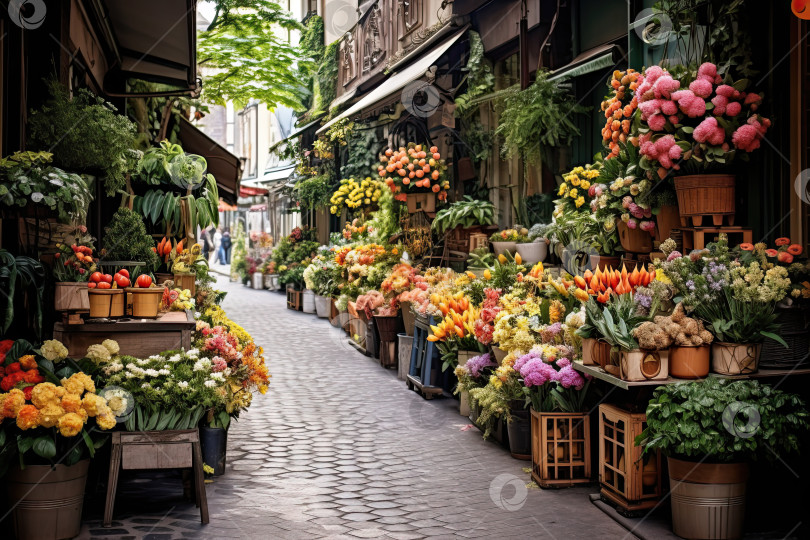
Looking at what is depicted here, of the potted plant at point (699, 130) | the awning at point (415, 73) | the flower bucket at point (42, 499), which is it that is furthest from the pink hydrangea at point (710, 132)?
the awning at point (415, 73)

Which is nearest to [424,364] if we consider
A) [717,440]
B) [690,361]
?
[690,361]

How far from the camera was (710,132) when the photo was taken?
6.02 meters

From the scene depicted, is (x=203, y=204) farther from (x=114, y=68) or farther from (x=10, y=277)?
(x=10, y=277)

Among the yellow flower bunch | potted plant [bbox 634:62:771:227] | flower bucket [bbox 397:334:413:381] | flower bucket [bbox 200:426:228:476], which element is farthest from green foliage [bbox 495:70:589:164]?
the yellow flower bunch

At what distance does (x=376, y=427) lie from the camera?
8805 mm

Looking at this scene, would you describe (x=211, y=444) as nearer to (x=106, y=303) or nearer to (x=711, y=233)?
(x=106, y=303)

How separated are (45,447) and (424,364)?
576 centimetres

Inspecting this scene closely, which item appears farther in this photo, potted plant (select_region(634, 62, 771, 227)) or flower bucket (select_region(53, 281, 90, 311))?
potted plant (select_region(634, 62, 771, 227))

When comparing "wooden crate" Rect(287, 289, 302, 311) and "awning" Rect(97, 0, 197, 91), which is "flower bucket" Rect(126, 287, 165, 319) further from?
"wooden crate" Rect(287, 289, 302, 311)

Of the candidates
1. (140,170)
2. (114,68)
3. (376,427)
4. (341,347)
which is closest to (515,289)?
(376,427)

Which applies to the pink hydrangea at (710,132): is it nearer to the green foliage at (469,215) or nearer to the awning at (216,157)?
the green foliage at (469,215)

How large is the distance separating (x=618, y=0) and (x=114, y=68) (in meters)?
6.09

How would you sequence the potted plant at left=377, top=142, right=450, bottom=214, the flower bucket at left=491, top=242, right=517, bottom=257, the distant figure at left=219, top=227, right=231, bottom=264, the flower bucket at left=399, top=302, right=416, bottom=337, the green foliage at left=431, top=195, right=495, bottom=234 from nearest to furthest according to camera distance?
the flower bucket at left=491, top=242, right=517, bottom=257
the flower bucket at left=399, top=302, right=416, bottom=337
the green foliage at left=431, top=195, right=495, bottom=234
the potted plant at left=377, top=142, right=450, bottom=214
the distant figure at left=219, top=227, right=231, bottom=264

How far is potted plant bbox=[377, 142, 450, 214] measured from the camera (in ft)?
43.4
